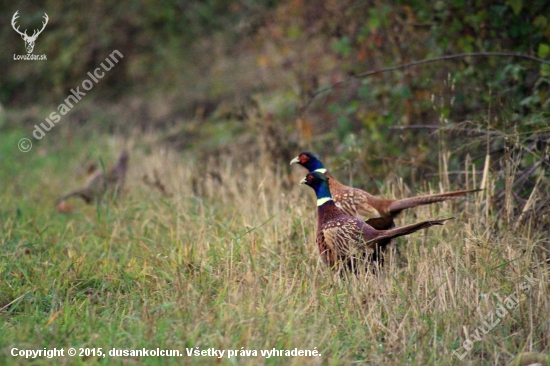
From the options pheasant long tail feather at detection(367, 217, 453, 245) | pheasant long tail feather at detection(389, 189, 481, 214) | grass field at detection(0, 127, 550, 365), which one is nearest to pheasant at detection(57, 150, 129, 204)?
grass field at detection(0, 127, 550, 365)

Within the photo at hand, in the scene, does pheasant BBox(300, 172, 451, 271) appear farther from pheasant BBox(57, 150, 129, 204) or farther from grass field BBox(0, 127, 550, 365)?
pheasant BBox(57, 150, 129, 204)

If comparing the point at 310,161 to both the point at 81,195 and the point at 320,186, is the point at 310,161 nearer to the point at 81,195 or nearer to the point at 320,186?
the point at 320,186

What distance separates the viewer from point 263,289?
4102 millimetres

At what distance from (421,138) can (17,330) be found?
469cm

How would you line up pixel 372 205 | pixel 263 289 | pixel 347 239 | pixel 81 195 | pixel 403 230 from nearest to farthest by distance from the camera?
pixel 263 289
pixel 403 230
pixel 347 239
pixel 372 205
pixel 81 195

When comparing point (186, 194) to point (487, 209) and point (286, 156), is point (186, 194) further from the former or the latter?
point (487, 209)

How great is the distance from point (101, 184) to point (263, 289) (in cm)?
432

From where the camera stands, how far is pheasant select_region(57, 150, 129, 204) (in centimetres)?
762

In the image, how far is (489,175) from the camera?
210 inches

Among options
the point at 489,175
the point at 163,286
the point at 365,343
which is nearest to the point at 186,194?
the point at 163,286

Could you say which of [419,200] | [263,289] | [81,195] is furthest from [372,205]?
[81,195]

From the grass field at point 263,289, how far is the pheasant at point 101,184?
1331mm

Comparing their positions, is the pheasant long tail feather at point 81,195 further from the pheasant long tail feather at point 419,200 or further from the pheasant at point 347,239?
the pheasant long tail feather at point 419,200

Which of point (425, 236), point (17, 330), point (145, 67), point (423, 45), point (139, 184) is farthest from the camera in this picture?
point (145, 67)
